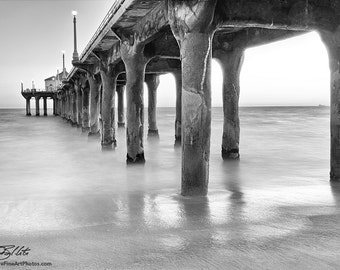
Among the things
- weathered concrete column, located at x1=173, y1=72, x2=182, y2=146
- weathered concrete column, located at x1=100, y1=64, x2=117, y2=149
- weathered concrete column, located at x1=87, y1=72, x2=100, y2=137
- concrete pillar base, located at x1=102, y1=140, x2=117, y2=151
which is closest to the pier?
weathered concrete column, located at x1=100, y1=64, x2=117, y2=149

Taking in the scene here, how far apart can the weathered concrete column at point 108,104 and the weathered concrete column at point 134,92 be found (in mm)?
3626

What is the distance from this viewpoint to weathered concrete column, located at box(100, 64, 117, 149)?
43.6 feet

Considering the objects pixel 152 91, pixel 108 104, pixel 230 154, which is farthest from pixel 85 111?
pixel 230 154

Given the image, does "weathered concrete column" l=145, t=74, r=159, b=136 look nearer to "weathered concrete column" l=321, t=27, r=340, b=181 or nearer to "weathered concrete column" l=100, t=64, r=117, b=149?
"weathered concrete column" l=100, t=64, r=117, b=149

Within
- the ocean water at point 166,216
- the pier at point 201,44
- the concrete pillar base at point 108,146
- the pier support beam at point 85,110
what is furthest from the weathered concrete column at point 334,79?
the pier support beam at point 85,110

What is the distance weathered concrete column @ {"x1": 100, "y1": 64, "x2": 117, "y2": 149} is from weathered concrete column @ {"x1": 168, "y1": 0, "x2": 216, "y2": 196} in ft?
24.5

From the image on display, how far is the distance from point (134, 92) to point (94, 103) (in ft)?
26.8

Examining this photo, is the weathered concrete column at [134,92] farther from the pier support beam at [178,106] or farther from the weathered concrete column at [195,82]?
the pier support beam at [178,106]

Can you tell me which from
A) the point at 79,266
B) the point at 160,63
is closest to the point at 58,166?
the point at 160,63

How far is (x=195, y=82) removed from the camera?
5910 mm

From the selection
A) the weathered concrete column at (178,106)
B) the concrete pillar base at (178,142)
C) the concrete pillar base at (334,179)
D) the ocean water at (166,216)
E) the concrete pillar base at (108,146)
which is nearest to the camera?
the ocean water at (166,216)

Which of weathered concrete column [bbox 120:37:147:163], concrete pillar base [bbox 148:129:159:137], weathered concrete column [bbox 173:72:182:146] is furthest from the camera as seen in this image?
concrete pillar base [bbox 148:129:159:137]

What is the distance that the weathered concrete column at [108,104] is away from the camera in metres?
13.3

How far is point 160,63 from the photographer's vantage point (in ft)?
45.5
